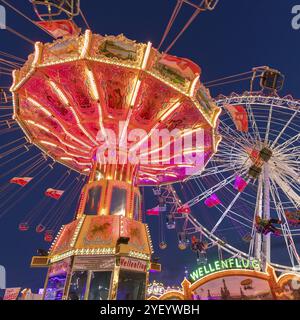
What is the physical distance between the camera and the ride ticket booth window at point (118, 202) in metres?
15.7

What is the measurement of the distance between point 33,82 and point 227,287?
11.9 meters

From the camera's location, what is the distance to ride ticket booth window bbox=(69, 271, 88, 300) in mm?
13523

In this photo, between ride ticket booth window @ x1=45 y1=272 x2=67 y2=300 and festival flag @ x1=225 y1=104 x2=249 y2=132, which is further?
festival flag @ x1=225 y1=104 x2=249 y2=132

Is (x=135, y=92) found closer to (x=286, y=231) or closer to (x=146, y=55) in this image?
(x=146, y=55)

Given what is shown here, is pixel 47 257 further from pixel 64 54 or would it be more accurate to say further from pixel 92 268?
pixel 64 54

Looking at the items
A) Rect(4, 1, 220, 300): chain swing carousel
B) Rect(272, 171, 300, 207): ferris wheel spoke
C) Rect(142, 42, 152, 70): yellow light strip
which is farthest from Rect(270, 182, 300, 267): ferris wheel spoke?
Rect(142, 42, 152, 70): yellow light strip

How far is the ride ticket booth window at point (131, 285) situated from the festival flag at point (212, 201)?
A: 354 inches

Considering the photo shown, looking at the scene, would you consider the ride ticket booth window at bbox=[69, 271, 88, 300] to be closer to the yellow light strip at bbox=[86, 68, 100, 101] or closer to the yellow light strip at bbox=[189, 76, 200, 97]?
the yellow light strip at bbox=[86, 68, 100, 101]

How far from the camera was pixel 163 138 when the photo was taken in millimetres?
17453

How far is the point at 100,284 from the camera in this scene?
13820 mm

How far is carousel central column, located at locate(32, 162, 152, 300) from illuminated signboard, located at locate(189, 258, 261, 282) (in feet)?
8.59

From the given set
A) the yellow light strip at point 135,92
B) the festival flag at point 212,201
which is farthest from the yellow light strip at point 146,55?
the festival flag at point 212,201

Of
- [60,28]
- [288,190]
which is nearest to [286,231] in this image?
[288,190]

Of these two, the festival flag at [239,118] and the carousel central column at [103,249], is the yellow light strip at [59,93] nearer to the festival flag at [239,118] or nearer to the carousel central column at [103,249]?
the carousel central column at [103,249]
